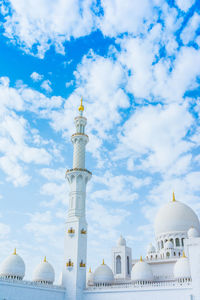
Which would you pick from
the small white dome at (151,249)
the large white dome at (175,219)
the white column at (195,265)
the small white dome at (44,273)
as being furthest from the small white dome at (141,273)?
Answer: the small white dome at (151,249)

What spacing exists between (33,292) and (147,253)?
19.7m

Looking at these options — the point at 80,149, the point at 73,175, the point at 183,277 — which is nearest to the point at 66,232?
the point at 73,175

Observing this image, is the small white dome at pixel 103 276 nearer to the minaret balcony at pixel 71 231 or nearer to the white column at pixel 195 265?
the minaret balcony at pixel 71 231

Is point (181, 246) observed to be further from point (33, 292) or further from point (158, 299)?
point (33, 292)

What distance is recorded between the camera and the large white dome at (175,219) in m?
43.7

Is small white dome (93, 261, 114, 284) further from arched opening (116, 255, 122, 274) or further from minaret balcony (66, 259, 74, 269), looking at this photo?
arched opening (116, 255, 122, 274)

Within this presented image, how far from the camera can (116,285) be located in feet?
112

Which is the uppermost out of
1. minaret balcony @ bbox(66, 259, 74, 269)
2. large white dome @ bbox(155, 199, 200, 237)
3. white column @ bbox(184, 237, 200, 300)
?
large white dome @ bbox(155, 199, 200, 237)

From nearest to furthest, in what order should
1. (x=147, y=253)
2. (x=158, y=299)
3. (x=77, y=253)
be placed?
(x=158, y=299) < (x=77, y=253) < (x=147, y=253)

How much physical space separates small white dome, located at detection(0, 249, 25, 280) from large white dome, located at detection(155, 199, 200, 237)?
20.4 metres

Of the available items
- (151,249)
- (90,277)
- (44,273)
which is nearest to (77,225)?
(44,273)

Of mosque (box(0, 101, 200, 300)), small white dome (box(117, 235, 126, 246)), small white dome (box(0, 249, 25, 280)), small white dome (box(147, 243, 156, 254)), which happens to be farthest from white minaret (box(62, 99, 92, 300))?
small white dome (box(147, 243, 156, 254))

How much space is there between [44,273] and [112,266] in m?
10.1

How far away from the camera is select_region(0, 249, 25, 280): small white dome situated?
32.1 metres
